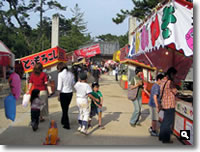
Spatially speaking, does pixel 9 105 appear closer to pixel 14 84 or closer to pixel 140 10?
pixel 14 84

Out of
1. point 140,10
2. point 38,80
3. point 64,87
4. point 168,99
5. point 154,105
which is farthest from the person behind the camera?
point 140,10

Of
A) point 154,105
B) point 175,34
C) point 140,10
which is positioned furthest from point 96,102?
point 140,10

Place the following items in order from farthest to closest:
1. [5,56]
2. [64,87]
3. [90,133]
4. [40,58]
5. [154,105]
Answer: [40,58], [64,87], [90,133], [154,105], [5,56]

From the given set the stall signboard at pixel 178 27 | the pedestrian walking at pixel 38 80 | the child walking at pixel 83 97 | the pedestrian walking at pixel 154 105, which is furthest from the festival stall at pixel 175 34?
the pedestrian walking at pixel 38 80

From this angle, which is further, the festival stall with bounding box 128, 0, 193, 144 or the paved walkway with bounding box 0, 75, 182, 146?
the paved walkway with bounding box 0, 75, 182, 146

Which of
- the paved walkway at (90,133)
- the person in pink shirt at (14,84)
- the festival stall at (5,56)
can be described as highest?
the festival stall at (5,56)

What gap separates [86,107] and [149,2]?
12065mm

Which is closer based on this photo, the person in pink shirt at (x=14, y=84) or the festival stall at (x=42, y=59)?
the person in pink shirt at (x=14, y=84)

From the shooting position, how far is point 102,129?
511 cm

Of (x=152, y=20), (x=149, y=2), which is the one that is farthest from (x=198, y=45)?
(x=149, y=2)

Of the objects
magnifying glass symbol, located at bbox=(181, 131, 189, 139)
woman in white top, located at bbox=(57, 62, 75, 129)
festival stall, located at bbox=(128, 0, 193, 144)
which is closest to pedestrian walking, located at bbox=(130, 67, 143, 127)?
festival stall, located at bbox=(128, 0, 193, 144)

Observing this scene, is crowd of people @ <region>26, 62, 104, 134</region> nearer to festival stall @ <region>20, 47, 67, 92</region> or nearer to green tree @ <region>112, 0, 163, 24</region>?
festival stall @ <region>20, 47, 67, 92</region>

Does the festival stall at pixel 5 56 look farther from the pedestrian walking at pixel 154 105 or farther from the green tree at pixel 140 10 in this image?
the green tree at pixel 140 10

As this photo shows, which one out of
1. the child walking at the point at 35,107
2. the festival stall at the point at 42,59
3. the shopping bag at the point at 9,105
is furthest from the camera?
the festival stall at the point at 42,59
